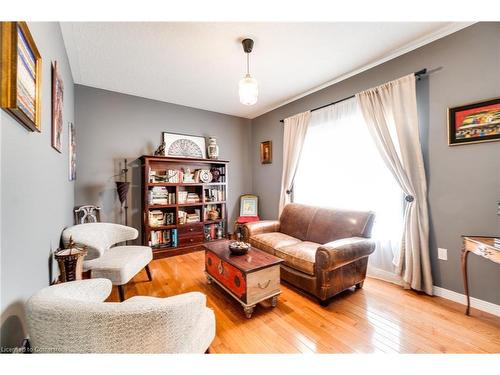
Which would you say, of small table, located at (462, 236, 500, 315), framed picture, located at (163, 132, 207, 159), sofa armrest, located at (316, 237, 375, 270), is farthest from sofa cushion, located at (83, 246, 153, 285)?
small table, located at (462, 236, 500, 315)

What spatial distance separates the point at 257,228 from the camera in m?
2.78

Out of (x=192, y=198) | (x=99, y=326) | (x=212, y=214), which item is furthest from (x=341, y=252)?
(x=192, y=198)

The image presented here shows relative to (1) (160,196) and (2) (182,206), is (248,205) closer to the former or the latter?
(2) (182,206)

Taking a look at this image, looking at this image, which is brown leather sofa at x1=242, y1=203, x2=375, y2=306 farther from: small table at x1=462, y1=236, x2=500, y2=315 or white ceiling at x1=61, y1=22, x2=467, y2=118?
white ceiling at x1=61, y1=22, x2=467, y2=118

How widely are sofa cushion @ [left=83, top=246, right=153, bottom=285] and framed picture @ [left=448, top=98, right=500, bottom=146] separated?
3.19 m

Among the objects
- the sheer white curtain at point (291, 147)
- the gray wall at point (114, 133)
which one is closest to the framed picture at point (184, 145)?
the gray wall at point (114, 133)

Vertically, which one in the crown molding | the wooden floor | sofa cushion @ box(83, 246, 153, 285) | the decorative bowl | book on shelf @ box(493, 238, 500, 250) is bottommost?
the wooden floor

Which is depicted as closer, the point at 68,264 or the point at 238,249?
the point at 68,264

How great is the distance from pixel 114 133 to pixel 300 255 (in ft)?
10.4

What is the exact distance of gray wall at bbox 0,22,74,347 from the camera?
739 millimetres

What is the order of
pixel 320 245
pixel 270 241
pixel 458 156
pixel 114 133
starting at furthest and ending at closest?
pixel 114 133 → pixel 270 241 → pixel 320 245 → pixel 458 156
